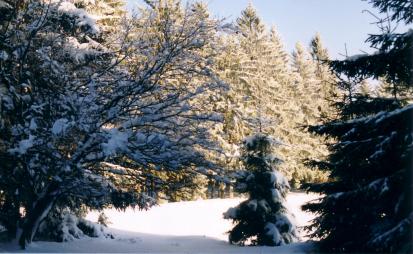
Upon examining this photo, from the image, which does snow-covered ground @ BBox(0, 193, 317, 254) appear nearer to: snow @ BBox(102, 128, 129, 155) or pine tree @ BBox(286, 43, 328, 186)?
pine tree @ BBox(286, 43, 328, 186)

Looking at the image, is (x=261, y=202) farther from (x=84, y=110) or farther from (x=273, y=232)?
(x=84, y=110)

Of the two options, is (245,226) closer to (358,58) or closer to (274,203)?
(274,203)

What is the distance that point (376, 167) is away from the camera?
772 cm

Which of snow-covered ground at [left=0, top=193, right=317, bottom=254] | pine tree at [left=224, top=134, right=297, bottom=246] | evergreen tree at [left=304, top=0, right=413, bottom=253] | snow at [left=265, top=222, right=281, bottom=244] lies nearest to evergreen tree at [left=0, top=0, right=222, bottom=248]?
evergreen tree at [left=304, top=0, right=413, bottom=253]

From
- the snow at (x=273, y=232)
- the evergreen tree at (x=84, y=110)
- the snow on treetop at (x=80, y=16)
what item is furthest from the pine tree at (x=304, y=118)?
the snow on treetop at (x=80, y=16)

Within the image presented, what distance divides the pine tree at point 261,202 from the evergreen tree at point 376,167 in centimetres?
408

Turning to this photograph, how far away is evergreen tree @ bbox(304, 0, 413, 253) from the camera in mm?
6801

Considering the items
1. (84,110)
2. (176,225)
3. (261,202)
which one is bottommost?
(176,225)

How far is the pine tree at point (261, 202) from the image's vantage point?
1316cm

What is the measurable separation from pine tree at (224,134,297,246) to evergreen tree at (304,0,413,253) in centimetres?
408

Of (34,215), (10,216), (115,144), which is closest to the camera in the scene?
(115,144)

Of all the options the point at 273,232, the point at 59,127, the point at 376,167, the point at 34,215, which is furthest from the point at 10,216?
the point at 376,167

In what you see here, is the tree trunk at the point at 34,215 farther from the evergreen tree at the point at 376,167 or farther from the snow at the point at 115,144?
the evergreen tree at the point at 376,167

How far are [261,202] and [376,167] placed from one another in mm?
5974
